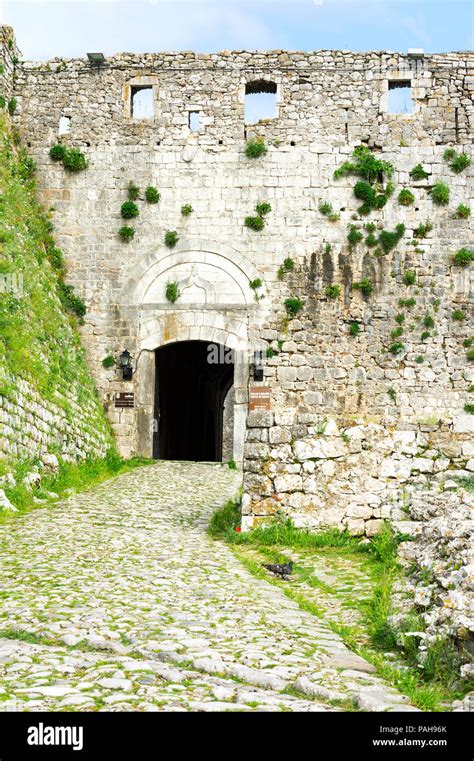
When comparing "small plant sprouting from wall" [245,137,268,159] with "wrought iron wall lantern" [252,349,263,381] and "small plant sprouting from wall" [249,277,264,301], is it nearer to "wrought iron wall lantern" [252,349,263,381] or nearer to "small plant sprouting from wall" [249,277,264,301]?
"small plant sprouting from wall" [249,277,264,301]

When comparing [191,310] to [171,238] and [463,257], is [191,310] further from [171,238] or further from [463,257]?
[463,257]

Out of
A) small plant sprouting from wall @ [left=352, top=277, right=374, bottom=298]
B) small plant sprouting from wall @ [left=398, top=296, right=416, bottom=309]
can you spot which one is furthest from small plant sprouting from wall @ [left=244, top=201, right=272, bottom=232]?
small plant sprouting from wall @ [left=398, top=296, right=416, bottom=309]

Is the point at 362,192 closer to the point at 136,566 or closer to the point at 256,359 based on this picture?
the point at 256,359

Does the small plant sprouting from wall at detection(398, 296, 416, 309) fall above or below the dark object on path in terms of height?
above

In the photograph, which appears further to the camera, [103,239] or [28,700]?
[103,239]

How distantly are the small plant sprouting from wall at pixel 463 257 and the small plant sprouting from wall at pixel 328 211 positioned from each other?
2.50m

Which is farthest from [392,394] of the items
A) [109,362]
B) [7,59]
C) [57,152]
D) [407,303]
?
[7,59]

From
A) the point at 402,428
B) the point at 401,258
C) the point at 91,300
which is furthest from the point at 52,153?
the point at 402,428

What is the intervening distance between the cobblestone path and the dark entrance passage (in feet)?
32.4

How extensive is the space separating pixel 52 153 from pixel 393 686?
15236mm

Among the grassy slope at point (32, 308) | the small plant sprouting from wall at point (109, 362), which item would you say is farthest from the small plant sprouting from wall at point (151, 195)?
the small plant sprouting from wall at point (109, 362)

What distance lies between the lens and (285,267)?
1653 cm

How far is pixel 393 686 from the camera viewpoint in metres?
3.92

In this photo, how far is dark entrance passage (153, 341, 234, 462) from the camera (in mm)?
18172
